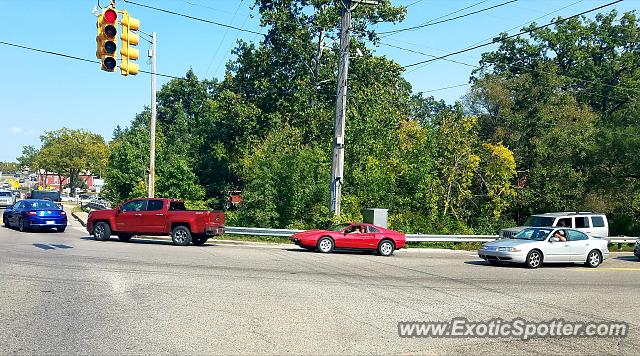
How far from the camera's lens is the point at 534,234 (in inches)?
771

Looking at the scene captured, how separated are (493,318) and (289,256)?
10484 millimetres

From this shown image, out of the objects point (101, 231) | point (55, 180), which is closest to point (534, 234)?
point (101, 231)

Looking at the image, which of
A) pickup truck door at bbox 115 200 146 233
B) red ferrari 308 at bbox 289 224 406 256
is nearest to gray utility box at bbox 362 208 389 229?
red ferrari 308 at bbox 289 224 406 256

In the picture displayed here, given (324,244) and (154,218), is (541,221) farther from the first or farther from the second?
(154,218)

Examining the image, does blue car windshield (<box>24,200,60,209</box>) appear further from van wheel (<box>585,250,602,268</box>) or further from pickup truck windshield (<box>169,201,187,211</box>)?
van wheel (<box>585,250,602,268</box>)

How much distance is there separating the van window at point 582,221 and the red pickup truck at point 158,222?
1481 cm

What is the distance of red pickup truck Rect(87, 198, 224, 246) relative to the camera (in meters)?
22.4

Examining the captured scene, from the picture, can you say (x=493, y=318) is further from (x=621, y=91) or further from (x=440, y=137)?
(x=621, y=91)

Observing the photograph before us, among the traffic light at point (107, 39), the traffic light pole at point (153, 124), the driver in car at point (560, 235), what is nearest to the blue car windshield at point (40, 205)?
the traffic light pole at point (153, 124)

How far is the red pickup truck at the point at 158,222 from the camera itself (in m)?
22.4

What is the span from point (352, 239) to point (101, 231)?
32.3 ft

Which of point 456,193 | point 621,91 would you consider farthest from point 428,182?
point 621,91

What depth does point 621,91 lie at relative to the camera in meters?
55.2

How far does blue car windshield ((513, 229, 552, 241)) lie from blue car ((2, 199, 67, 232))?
1971 cm
